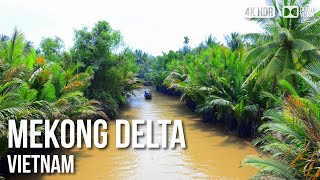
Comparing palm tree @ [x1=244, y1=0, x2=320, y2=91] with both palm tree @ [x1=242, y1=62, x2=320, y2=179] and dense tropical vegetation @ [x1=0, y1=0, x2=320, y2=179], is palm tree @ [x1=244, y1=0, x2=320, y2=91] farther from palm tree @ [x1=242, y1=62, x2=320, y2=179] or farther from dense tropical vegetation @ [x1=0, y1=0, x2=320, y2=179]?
palm tree @ [x1=242, y1=62, x2=320, y2=179]

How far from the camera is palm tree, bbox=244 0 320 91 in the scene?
11773 mm

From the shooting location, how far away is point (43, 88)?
10188 mm

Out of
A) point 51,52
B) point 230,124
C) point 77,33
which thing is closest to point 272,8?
point 230,124

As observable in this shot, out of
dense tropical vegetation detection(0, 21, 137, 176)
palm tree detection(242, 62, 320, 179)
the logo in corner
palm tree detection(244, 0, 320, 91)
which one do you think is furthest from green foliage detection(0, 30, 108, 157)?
the logo in corner

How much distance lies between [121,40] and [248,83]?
9752 mm

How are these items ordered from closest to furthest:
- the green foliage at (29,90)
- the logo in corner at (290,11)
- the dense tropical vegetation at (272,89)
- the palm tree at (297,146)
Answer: the palm tree at (297,146), the dense tropical vegetation at (272,89), the green foliage at (29,90), the logo in corner at (290,11)

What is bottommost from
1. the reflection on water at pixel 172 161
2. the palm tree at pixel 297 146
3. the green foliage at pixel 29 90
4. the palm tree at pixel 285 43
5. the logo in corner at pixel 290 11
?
the reflection on water at pixel 172 161

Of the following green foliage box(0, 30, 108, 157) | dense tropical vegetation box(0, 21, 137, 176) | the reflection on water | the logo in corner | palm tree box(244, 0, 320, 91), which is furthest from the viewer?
the logo in corner

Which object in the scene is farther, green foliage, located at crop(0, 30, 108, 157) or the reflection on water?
the reflection on water

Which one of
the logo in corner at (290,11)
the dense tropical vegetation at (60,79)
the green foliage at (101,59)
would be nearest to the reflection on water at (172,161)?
the dense tropical vegetation at (60,79)

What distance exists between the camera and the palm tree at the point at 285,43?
464 inches

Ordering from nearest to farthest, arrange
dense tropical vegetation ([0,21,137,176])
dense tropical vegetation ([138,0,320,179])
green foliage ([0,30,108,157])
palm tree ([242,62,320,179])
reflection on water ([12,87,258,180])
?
palm tree ([242,62,320,179]) → dense tropical vegetation ([138,0,320,179]) → green foliage ([0,30,108,157]) → dense tropical vegetation ([0,21,137,176]) → reflection on water ([12,87,258,180])

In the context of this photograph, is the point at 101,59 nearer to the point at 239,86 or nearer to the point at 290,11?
the point at 239,86

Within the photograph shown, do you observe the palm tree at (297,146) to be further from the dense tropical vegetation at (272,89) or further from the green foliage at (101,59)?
the green foliage at (101,59)
